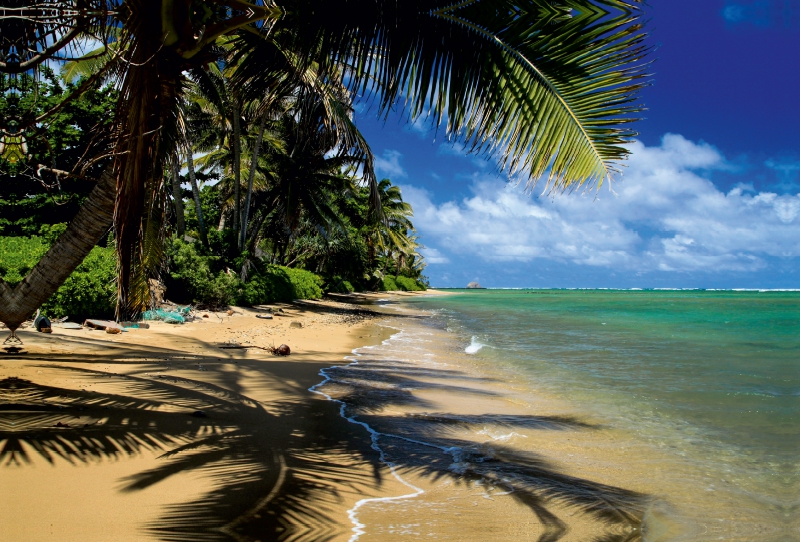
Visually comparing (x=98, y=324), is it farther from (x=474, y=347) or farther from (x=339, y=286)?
(x=339, y=286)

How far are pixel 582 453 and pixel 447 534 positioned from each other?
80.8 inches

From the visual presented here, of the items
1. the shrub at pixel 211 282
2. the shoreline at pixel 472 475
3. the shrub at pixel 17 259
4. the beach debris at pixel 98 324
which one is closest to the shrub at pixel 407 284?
the shrub at pixel 211 282

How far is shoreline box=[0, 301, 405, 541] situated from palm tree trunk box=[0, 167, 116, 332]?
730mm

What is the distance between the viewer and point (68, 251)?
3.65 meters

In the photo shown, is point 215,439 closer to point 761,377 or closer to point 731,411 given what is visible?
point 731,411

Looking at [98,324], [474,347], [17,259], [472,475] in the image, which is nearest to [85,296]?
[98,324]

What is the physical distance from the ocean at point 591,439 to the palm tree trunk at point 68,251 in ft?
8.55

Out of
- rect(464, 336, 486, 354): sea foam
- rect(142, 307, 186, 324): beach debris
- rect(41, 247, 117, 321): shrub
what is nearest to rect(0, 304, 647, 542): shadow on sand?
rect(41, 247, 117, 321): shrub

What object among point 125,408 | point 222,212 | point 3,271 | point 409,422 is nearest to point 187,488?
point 125,408

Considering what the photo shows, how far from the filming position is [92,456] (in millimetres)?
2881

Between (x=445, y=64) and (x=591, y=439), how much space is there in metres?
3.47

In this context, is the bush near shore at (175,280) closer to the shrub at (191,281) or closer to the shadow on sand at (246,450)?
the shrub at (191,281)

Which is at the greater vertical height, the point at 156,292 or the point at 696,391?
the point at 156,292

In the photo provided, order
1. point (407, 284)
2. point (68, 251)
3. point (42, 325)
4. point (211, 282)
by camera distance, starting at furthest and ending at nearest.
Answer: point (407, 284)
point (211, 282)
point (42, 325)
point (68, 251)
